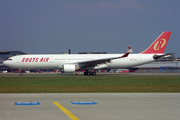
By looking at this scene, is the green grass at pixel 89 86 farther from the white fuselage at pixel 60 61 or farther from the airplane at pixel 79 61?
the white fuselage at pixel 60 61

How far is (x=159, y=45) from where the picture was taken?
4509 centimetres

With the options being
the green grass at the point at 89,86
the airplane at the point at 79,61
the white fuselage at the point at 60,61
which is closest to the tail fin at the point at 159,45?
the airplane at the point at 79,61

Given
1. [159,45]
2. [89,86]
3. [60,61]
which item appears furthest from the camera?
[159,45]

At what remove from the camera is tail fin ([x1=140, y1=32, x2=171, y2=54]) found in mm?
45125

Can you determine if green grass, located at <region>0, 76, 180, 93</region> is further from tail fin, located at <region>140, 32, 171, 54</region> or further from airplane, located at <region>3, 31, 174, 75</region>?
tail fin, located at <region>140, 32, 171, 54</region>

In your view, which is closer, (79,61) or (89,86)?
(89,86)

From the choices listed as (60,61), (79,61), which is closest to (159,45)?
(79,61)

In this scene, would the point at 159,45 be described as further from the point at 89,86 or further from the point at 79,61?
the point at 89,86

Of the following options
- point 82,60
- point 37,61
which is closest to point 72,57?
point 82,60

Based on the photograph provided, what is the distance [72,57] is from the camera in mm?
43875

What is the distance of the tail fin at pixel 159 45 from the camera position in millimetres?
45125

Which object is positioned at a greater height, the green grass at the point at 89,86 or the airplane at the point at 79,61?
the airplane at the point at 79,61

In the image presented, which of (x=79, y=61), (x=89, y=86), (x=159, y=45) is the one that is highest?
(x=159, y=45)

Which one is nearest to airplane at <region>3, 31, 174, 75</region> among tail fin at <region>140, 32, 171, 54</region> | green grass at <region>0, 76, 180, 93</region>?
tail fin at <region>140, 32, 171, 54</region>
